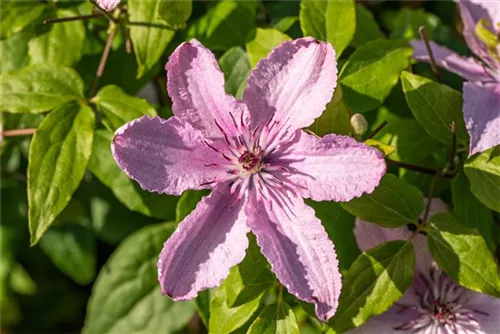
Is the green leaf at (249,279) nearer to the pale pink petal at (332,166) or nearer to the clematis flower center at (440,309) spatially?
the pale pink petal at (332,166)

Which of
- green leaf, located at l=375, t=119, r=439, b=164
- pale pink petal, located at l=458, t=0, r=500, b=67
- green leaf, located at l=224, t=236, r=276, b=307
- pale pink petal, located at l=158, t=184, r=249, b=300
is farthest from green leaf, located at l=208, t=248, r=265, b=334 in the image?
pale pink petal, located at l=458, t=0, r=500, b=67

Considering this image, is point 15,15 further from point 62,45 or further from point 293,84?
point 293,84

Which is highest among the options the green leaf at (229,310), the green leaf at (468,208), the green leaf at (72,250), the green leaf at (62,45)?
the green leaf at (62,45)

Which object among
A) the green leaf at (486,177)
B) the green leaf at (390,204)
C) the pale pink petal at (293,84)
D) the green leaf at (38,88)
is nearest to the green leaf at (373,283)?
the green leaf at (390,204)

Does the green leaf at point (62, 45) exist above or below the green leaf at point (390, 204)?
above

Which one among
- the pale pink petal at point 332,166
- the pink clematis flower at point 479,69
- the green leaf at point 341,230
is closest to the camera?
the pale pink petal at point 332,166

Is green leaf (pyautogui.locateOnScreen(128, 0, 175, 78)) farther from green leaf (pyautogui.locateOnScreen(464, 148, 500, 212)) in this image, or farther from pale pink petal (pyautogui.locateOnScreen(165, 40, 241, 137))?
green leaf (pyautogui.locateOnScreen(464, 148, 500, 212))

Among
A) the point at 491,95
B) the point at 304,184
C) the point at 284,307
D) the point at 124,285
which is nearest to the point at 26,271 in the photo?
the point at 124,285

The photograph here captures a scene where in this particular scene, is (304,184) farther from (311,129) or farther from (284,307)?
(284,307)
